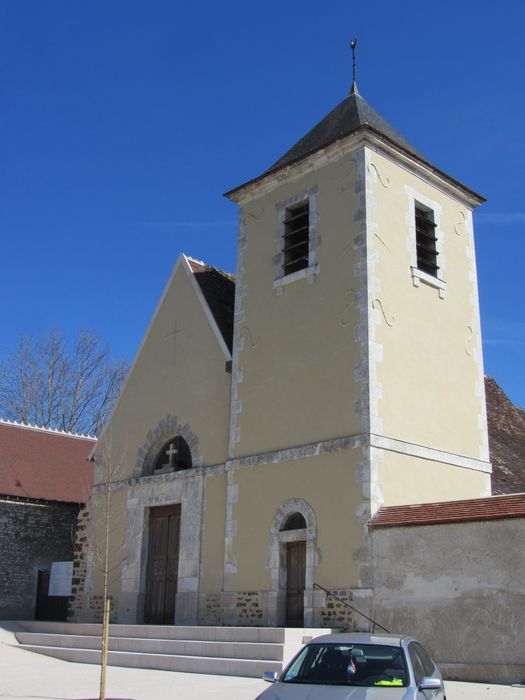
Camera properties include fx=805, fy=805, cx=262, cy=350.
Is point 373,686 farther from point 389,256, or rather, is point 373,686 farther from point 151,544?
point 151,544

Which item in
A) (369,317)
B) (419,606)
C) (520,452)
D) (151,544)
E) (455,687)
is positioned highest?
(369,317)

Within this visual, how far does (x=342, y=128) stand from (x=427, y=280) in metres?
3.75

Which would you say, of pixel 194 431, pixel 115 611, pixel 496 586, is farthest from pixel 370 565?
pixel 115 611

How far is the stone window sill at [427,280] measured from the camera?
1606 centimetres

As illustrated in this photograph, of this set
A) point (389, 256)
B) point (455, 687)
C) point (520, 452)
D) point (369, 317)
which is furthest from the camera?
point (520, 452)

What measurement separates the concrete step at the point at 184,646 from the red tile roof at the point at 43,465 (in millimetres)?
6036

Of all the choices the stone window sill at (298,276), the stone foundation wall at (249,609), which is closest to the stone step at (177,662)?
the stone foundation wall at (249,609)

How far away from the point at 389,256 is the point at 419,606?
21.9 feet

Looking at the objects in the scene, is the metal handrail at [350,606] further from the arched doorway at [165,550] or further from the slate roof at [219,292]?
the slate roof at [219,292]

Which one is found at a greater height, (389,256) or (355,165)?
(355,165)

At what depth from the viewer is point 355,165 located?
16.1m

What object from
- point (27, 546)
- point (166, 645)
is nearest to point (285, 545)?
point (166, 645)

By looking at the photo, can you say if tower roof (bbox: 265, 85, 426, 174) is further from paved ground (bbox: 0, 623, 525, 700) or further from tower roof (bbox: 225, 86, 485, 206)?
paved ground (bbox: 0, 623, 525, 700)

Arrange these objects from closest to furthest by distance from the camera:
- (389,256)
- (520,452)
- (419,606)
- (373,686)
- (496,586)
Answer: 1. (373,686)
2. (496,586)
3. (419,606)
4. (389,256)
5. (520,452)
